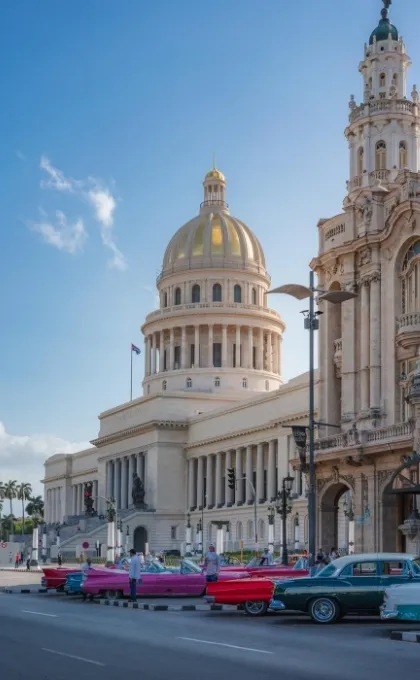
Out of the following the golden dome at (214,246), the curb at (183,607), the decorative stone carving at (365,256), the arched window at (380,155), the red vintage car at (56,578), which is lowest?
the curb at (183,607)

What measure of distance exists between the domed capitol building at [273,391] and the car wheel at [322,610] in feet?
36.5

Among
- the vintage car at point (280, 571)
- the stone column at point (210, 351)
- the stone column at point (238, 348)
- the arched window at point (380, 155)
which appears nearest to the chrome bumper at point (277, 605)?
the vintage car at point (280, 571)

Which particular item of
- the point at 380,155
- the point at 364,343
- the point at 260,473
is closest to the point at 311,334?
the point at 364,343

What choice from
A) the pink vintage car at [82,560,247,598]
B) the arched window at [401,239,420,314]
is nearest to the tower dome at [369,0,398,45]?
the arched window at [401,239,420,314]

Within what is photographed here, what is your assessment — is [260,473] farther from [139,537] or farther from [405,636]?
[405,636]

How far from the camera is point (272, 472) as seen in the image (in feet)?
330

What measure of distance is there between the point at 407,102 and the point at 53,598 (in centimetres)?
3670

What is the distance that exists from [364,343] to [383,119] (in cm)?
1317

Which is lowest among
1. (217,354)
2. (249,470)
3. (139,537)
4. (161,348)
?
(139,537)

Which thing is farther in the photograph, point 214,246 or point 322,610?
point 214,246

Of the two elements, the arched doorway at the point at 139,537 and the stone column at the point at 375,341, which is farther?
the arched doorway at the point at 139,537

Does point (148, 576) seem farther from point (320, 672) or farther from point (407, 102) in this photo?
point (407, 102)

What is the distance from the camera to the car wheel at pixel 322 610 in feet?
88.5

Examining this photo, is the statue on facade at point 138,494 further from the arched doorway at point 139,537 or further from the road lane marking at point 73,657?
the road lane marking at point 73,657
